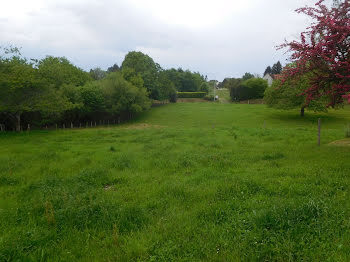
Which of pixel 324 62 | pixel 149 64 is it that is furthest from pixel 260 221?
pixel 149 64

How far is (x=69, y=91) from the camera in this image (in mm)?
39469

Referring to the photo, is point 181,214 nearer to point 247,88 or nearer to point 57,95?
point 57,95

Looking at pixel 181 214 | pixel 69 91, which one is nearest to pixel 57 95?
pixel 69 91

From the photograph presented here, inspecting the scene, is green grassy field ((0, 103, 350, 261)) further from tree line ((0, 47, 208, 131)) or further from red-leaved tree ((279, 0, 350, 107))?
tree line ((0, 47, 208, 131))

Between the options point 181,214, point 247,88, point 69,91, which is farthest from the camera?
point 247,88

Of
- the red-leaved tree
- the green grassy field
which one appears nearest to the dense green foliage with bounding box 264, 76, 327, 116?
the red-leaved tree

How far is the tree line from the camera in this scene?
72.4ft

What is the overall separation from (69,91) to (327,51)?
131ft

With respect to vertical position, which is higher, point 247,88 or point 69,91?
point 247,88

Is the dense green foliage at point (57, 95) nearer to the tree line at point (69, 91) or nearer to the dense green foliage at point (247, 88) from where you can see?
the tree line at point (69, 91)

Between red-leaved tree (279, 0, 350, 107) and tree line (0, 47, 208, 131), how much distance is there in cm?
2319

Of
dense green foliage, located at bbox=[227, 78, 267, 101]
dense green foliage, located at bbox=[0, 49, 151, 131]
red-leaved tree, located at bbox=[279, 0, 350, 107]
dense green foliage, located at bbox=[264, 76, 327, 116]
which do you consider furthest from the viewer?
dense green foliage, located at bbox=[227, 78, 267, 101]

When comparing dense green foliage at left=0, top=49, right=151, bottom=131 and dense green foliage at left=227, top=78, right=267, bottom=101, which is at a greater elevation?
dense green foliage at left=227, top=78, right=267, bottom=101

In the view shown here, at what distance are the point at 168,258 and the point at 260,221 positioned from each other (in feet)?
6.48
